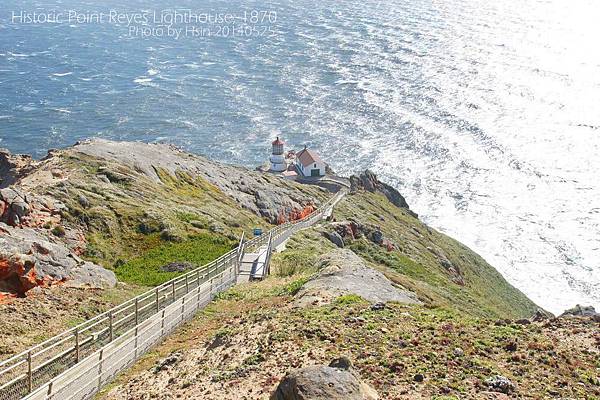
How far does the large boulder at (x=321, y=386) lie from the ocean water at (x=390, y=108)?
61882mm

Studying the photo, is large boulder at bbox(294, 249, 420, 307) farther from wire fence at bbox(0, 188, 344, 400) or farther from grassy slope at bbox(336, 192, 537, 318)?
grassy slope at bbox(336, 192, 537, 318)

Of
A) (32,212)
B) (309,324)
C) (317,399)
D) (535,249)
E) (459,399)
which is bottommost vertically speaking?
(535,249)

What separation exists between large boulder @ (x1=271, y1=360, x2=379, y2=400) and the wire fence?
6.45 meters

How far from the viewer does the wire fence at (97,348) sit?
50.6ft

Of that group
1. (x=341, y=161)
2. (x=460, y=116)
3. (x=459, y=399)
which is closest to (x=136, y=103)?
(x=341, y=161)

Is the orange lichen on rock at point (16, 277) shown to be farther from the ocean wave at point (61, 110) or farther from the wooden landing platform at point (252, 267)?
the ocean wave at point (61, 110)

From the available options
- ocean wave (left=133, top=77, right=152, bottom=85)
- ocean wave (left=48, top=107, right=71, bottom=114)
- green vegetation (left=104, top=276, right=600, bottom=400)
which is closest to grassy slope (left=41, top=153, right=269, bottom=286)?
green vegetation (left=104, top=276, right=600, bottom=400)

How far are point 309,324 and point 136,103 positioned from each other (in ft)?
350

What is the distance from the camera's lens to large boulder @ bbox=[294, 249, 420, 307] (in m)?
22.9

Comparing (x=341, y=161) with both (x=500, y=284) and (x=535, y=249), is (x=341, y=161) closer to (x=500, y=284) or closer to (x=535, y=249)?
(x=535, y=249)

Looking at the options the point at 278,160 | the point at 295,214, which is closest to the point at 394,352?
the point at 295,214

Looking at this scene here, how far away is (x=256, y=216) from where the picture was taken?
53.3m

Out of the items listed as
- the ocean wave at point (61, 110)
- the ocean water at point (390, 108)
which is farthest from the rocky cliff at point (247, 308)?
the ocean wave at point (61, 110)

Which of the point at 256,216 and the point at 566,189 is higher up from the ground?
the point at 256,216
